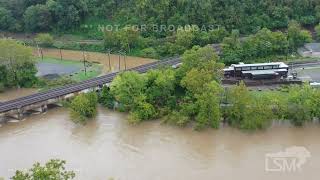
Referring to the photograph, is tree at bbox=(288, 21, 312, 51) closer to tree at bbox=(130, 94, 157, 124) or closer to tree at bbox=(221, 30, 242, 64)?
tree at bbox=(221, 30, 242, 64)

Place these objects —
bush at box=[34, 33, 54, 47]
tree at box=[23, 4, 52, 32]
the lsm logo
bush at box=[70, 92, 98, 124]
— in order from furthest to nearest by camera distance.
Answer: tree at box=[23, 4, 52, 32], bush at box=[34, 33, 54, 47], bush at box=[70, 92, 98, 124], the lsm logo

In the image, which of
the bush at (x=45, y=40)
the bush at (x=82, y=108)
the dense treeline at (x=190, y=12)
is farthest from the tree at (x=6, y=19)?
the bush at (x=82, y=108)

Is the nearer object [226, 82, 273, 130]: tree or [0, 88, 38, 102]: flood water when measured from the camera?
[226, 82, 273, 130]: tree

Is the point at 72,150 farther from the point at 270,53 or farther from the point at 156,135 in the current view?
the point at 270,53

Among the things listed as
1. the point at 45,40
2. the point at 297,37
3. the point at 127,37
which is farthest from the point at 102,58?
the point at 297,37

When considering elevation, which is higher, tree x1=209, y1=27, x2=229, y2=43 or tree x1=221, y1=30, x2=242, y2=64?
tree x1=209, y1=27, x2=229, y2=43

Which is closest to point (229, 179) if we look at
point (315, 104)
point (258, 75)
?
point (315, 104)

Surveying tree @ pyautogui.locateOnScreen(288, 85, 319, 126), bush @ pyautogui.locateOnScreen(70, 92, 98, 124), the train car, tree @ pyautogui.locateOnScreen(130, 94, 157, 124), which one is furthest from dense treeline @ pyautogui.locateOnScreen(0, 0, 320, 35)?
bush @ pyautogui.locateOnScreen(70, 92, 98, 124)
